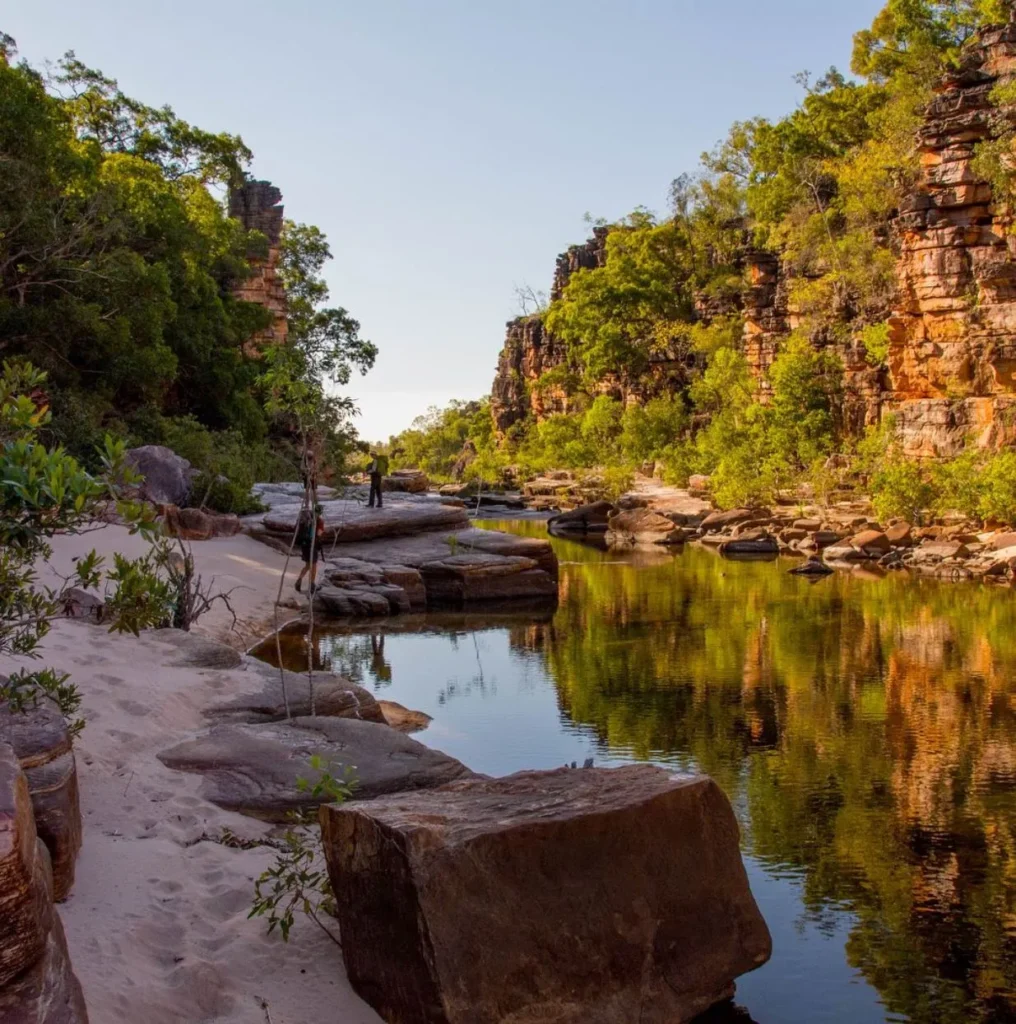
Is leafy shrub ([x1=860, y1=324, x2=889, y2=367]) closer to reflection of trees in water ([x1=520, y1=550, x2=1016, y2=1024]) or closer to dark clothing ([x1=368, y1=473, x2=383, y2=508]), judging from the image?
reflection of trees in water ([x1=520, y1=550, x2=1016, y2=1024])

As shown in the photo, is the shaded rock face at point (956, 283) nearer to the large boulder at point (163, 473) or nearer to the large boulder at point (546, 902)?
the large boulder at point (163, 473)

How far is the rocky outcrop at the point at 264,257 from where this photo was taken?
4497 cm

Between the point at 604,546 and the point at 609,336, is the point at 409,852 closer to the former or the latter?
the point at 604,546

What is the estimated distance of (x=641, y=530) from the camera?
112 ft

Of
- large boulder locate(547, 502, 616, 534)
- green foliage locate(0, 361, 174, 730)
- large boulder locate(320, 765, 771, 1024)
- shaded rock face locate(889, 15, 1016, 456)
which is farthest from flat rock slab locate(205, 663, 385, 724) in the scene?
large boulder locate(547, 502, 616, 534)

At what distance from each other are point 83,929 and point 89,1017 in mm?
730

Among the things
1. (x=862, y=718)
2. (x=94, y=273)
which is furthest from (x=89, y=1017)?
(x=94, y=273)

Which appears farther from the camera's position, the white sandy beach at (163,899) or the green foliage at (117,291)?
the green foliage at (117,291)

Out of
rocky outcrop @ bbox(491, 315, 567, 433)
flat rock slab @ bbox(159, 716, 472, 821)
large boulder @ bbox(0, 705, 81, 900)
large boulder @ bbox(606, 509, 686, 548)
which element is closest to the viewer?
large boulder @ bbox(0, 705, 81, 900)

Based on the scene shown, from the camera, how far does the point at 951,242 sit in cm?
3225

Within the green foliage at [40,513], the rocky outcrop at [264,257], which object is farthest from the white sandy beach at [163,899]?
the rocky outcrop at [264,257]

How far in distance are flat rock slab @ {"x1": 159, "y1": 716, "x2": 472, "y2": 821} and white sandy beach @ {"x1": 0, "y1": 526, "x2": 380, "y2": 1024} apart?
186mm

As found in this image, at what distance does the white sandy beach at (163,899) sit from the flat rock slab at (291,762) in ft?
0.61

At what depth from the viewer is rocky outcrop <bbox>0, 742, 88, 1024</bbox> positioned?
3.77m
